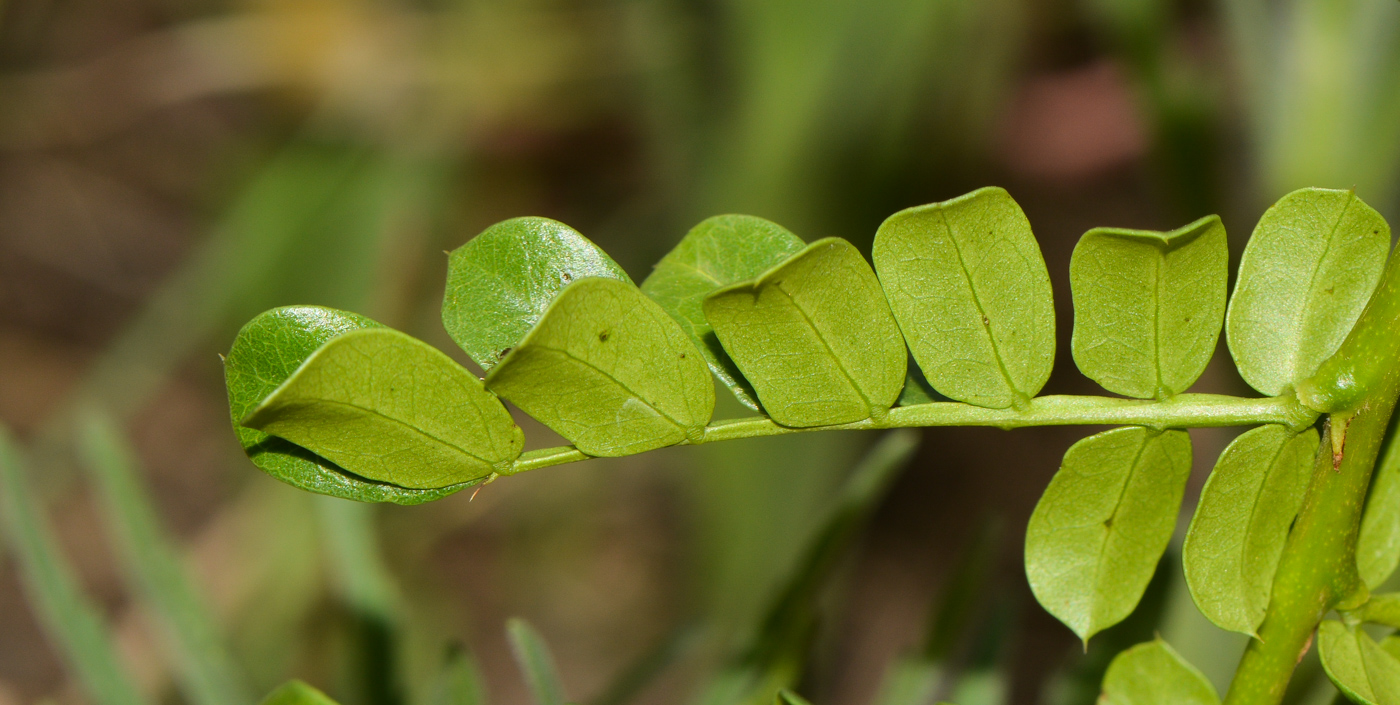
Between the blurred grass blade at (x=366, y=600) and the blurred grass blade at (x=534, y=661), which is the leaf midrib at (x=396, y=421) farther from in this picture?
the blurred grass blade at (x=366, y=600)

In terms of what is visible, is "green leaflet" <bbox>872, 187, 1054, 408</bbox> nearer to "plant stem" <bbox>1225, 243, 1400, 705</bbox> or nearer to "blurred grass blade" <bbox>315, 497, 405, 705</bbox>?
"plant stem" <bbox>1225, 243, 1400, 705</bbox>

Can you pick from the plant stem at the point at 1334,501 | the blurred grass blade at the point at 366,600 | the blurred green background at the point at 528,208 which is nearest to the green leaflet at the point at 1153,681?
the plant stem at the point at 1334,501

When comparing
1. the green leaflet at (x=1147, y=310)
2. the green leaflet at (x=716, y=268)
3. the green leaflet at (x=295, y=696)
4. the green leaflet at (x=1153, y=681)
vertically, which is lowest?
the green leaflet at (x=1153, y=681)

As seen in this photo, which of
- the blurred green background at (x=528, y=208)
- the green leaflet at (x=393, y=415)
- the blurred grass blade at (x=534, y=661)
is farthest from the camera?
the blurred green background at (x=528, y=208)

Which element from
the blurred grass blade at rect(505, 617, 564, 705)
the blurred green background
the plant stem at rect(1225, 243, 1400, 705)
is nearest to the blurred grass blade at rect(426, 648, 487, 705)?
Answer: the blurred grass blade at rect(505, 617, 564, 705)

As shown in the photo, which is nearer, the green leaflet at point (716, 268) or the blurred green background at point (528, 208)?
the green leaflet at point (716, 268)

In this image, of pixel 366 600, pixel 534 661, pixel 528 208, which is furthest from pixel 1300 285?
pixel 528 208

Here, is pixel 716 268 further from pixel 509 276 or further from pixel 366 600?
pixel 366 600
